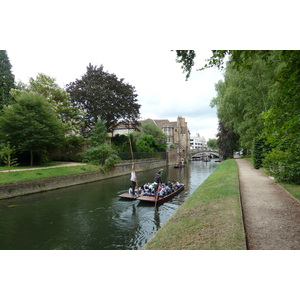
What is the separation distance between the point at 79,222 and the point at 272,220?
7218 millimetres

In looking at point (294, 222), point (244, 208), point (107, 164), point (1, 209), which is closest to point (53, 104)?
point (107, 164)

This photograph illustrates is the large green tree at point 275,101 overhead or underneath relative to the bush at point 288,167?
overhead

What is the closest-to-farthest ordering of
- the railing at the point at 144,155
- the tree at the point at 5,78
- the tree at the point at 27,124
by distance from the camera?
the tree at the point at 27,124
the tree at the point at 5,78
the railing at the point at 144,155

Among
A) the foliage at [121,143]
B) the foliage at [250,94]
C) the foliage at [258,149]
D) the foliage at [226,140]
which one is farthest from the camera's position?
the foliage at [226,140]

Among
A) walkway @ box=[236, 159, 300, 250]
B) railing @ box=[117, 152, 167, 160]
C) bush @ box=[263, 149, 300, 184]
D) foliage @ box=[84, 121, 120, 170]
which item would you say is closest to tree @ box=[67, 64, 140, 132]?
foliage @ box=[84, 121, 120, 170]

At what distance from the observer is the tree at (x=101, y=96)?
27.1 meters

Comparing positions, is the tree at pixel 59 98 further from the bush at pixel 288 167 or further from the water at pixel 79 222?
the bush at pixel 288 167

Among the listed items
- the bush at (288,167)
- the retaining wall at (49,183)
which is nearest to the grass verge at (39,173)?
the retaining wall at (49,183)

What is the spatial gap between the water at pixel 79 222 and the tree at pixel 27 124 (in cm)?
625

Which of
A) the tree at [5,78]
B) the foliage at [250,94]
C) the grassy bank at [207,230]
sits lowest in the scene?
the grassy bank at [207,230]

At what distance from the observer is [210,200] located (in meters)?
7.46

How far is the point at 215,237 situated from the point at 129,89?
92.4 feet

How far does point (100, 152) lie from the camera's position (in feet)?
75.7

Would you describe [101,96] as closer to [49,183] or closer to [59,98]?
[59,98]
